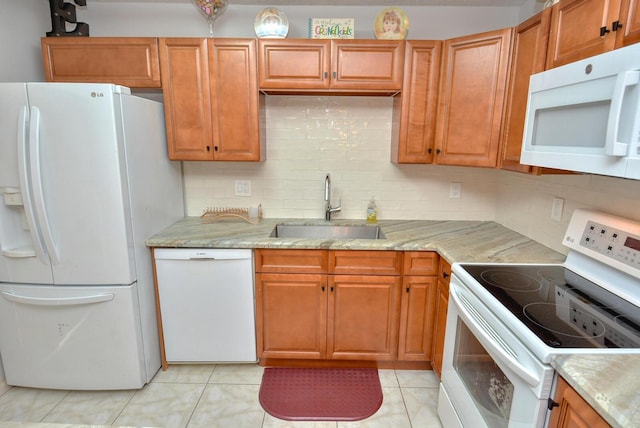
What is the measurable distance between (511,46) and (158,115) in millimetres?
2099

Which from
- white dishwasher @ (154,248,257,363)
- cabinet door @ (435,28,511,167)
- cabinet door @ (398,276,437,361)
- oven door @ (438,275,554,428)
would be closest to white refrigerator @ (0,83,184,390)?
white dishwasher @ (154,248,257,363)

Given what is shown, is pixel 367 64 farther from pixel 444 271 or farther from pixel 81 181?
pixel 81 181

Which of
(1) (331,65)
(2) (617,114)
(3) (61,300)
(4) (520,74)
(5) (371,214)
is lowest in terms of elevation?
(3) (61,300)

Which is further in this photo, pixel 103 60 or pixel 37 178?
pixel 103 60

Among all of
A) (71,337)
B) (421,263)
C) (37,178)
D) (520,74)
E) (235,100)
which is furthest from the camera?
(235,100)

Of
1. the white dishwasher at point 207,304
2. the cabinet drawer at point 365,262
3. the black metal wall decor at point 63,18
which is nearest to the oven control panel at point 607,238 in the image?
the cabinet drawer at point 365,262

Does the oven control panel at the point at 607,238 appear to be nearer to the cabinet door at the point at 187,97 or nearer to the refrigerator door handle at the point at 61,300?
the cabinet door at the point at 187,97

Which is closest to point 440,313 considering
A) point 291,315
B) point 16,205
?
point 291,315

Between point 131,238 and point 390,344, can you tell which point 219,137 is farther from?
point 390,344

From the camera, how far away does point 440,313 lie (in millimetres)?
2045

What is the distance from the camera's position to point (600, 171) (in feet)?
3.67

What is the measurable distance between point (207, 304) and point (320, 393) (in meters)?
0.87

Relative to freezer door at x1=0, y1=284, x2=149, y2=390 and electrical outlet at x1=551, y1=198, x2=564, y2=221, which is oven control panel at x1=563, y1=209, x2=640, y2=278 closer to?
electrical outlet at x1=551, y1=198, x2=564, y2=221

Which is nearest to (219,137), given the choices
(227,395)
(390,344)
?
(227,395)
